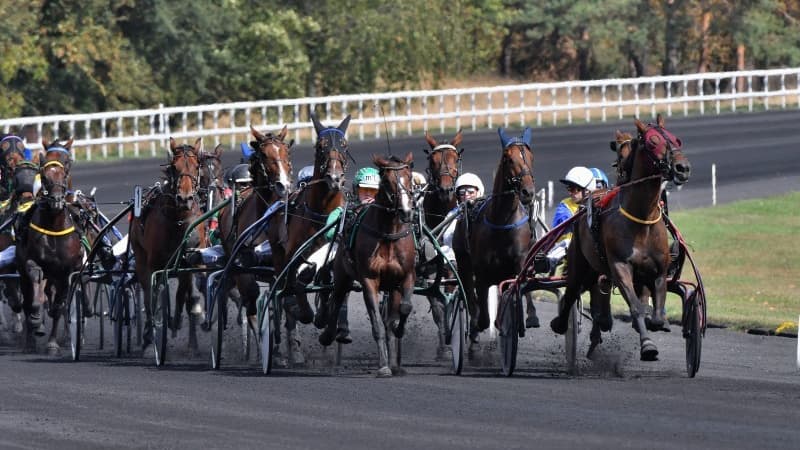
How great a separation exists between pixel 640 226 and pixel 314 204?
295 centimetres

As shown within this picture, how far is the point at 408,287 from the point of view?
47.6 feet

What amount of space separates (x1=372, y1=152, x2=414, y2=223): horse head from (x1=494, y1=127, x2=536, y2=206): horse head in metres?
1.16

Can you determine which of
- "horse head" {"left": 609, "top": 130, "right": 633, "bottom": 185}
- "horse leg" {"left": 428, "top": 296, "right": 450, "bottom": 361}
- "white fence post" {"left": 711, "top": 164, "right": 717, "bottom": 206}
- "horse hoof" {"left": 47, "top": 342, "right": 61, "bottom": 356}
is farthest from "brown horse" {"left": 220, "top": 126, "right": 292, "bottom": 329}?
"white fence post" {"left": 711, "top": 164, "right": 717, "bottom": 206}

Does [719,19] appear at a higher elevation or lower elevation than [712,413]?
higher

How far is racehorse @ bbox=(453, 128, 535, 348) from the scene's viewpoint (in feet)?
51.1

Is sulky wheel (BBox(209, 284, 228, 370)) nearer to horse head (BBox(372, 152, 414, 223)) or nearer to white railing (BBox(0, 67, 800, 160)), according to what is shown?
horse head (BBox(372, 152, 414, 223))

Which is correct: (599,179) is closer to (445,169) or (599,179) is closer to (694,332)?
(445,169)

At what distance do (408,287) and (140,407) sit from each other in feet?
9.02

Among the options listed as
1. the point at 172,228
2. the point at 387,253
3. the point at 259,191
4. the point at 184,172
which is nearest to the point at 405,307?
the point at 387,253

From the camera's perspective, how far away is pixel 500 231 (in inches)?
625

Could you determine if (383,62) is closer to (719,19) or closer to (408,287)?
(719,19)

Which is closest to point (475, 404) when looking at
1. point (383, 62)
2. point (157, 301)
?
point (157, 301)

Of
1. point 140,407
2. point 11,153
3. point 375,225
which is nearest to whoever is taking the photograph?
point 140,407

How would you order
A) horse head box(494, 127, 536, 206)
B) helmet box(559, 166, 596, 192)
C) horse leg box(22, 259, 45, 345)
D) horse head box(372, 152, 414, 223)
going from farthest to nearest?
horse leg box(22, 259, 45, 345), helmet box(559, 166, 596, 192), horse head box(494, 127, 536, 206), horse head box(372, 152, 414, 223)
